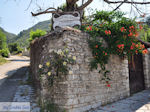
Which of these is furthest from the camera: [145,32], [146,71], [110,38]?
[145,32]

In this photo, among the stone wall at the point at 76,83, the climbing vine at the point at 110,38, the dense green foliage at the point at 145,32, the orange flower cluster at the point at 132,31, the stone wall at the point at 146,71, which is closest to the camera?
the stone wall at the point at 76,83

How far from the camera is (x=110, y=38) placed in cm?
488

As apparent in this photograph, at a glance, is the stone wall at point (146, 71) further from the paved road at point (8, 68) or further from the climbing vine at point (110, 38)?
the paved road at point (8, 68)

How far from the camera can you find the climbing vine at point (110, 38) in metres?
4.40

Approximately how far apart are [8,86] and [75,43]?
389 cm

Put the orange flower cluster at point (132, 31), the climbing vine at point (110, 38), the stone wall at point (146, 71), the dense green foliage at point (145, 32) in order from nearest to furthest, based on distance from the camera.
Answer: the climbing vine at point (110, 38) < the orange flower cluster at point (132, 31) < the dense green foliage at point (145, 32) < the stone wall at point (146, 71)

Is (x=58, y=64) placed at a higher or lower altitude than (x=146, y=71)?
higher

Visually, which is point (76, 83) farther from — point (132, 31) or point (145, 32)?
point (145, 32)

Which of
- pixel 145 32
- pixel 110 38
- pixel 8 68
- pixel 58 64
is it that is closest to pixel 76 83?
pixel 58 64

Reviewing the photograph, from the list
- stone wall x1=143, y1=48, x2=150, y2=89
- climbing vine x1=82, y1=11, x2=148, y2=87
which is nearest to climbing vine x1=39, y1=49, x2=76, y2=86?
climbing vine x1=82, y1=11, x2=148, y2=87

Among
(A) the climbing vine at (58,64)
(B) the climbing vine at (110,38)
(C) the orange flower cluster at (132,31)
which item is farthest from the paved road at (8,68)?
(C) the orange flower cluster at (132,31)

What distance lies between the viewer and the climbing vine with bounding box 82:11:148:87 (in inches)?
173

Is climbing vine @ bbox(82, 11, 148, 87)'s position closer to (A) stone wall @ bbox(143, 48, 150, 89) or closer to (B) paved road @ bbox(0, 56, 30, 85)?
(A) stone wall @ bbox(143, 48, 150, 89)

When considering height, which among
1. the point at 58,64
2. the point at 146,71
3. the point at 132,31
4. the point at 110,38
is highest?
the point at 132,31
